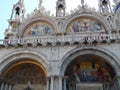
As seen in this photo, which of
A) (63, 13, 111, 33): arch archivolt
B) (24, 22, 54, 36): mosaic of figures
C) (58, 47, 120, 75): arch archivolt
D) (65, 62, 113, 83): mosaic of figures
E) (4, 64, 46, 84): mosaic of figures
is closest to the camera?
(58, 47, 120, 75): arch archivolt

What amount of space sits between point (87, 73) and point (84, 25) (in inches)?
172

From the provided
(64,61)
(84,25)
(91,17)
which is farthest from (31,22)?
(64,61)

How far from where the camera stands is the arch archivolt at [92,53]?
40.4ft

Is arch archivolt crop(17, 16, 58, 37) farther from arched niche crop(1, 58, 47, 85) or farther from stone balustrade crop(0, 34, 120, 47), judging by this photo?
arched niche crop(1, 58, 47, 85)

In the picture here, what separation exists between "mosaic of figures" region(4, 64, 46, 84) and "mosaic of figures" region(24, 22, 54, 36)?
3.46 meters

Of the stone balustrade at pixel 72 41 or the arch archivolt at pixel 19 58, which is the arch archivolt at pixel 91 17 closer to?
the stone balustrade at pixel 72 41

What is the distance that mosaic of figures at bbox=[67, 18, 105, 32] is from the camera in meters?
16.4

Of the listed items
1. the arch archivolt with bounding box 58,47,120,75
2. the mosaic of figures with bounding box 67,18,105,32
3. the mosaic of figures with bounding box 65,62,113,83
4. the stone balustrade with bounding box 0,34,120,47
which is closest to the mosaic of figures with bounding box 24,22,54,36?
the mosaic of figures with bounding box 67,18,105,32

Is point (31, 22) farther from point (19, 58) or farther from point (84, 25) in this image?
point (19, 58)

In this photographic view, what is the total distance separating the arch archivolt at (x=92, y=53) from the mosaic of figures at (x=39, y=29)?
4.47 metres

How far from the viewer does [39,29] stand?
17.0 m

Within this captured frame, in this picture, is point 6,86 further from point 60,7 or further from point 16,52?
point 60,7

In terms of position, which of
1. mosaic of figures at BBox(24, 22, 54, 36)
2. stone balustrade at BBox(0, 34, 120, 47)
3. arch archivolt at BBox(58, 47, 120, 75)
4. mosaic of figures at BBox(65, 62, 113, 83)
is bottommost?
mosaic of figures at BBox(65, 62, 113, 83)

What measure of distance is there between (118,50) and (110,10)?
5888 mm
